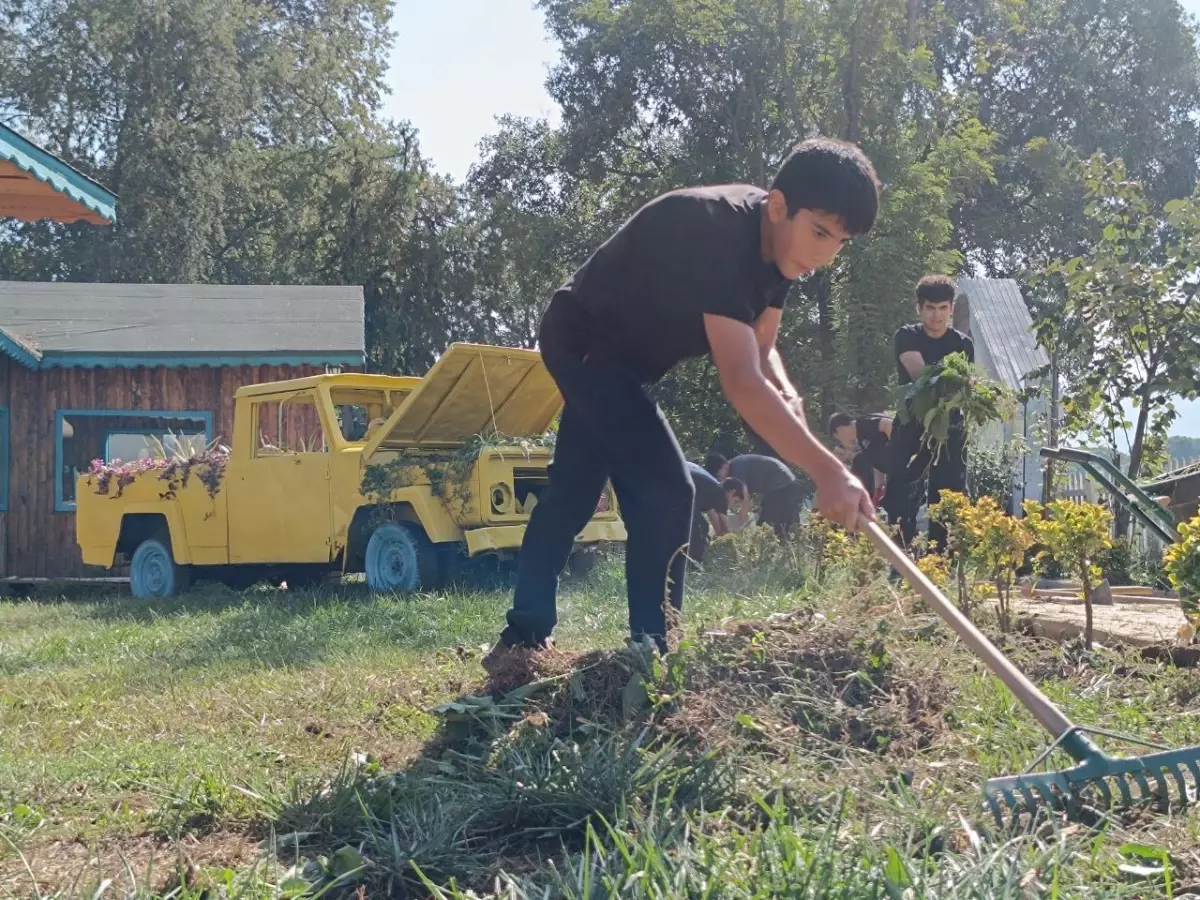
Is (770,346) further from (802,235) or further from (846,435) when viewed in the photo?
Result: (846,435)

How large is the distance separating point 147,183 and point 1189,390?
27988 millimetres

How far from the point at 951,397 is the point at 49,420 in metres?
11.4

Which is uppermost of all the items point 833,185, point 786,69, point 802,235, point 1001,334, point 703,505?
point 786,69

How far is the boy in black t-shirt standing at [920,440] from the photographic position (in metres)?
6.78

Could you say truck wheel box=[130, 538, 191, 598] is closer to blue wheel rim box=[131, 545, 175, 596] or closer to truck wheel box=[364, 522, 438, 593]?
blue wheel rim box=[131, 545, 175, 596]

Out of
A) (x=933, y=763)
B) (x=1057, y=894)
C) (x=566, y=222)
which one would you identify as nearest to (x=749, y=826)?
(x=933, y=763)

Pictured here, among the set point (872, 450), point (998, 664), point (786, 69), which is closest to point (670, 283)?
point (998, 664)

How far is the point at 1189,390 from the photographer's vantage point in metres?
8.62

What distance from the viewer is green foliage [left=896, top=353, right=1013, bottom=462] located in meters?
6.20

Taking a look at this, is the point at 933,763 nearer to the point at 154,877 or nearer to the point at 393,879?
the point at 393,879

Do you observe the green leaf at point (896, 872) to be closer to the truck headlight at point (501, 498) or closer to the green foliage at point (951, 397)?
the green foliage at point (951, 397)

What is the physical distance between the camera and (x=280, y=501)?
32.9 ft

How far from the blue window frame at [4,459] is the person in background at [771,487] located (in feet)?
28.0

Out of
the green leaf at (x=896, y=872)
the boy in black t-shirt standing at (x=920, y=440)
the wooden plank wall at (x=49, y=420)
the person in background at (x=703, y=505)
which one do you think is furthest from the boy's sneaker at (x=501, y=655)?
the wooden plank wall at (x=49, y=420)
